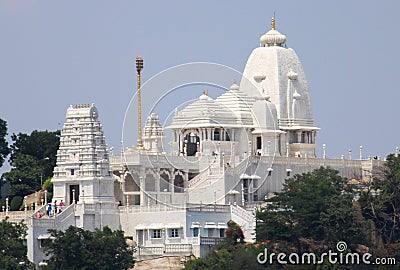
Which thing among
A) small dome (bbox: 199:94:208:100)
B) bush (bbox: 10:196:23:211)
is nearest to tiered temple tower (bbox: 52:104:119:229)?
bush (bbox: 10:196:23:211)

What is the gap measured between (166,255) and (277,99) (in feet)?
80.3

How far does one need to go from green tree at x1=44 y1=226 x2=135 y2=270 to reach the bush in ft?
56.0

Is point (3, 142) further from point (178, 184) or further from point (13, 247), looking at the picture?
point (13, 247)

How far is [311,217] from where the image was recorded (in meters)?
129

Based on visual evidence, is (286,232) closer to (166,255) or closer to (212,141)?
(166,255)

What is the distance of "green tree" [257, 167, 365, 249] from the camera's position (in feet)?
420

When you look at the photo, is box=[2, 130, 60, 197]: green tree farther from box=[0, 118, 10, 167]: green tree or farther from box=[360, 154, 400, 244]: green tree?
box=[360, 154, 400, 244]: green tree

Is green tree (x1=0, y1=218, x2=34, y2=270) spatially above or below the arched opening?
below

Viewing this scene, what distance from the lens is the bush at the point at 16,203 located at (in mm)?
143375

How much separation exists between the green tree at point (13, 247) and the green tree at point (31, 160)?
18.5 m

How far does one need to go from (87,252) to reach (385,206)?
66.8 ft

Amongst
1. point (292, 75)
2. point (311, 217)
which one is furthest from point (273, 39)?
point (311, 217)

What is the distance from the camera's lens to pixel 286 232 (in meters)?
128

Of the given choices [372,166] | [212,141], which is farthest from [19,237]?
[372,166]
